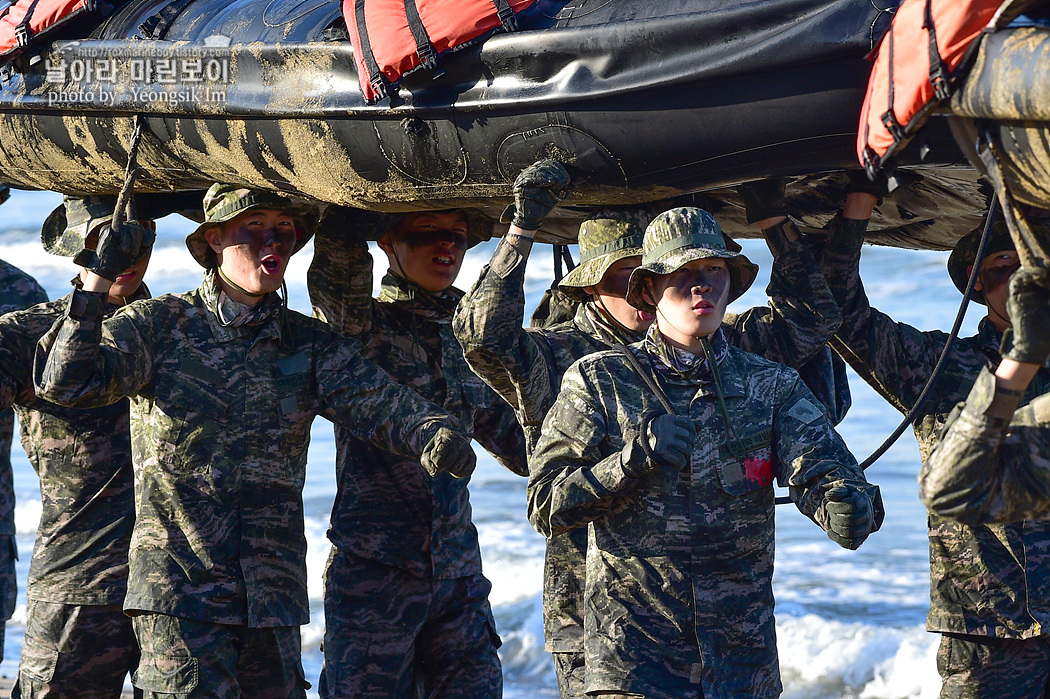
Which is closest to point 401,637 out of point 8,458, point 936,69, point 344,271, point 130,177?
point 344,271

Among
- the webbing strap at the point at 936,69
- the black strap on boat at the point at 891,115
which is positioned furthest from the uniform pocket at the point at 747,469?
the webbing strap at the point at 936,69

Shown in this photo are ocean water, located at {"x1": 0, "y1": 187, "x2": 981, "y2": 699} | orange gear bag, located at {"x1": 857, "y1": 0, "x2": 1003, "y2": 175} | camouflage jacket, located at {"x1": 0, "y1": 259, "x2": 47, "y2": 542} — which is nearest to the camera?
orange gear bag, located at {"x1": 857, "y1": 0, "x2": 1003, "y2": 175}

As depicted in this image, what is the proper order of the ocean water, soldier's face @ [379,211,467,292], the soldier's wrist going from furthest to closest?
the ocean water
soldier's face @ [379,211,467,292]
the soldier's wrist

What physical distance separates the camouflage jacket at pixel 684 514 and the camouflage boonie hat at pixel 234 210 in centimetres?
137

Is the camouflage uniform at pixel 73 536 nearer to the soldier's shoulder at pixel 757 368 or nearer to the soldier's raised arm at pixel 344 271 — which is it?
the soldier's raised arm at pixel 344 271

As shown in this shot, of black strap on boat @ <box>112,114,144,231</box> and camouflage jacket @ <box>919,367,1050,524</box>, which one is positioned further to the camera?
black strap on boat @ <box>112,114,144,231</box>

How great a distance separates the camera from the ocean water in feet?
27.4

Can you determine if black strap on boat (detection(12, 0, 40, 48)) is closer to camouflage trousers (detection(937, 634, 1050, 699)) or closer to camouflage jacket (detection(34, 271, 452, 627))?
camouflage jacket (detection(34, 271, 452, 627))

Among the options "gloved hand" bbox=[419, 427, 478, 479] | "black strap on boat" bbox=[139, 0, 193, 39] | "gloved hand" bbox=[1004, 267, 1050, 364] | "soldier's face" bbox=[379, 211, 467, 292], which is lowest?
"gloved hand" bbox=[1004, 267, 1050, 364]

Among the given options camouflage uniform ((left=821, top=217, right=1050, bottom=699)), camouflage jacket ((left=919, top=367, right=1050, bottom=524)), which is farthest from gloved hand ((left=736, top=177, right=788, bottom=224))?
camouflage jacket ((left=919, top=367, right=1050, bottom=524))

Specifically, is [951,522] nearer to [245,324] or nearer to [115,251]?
[245,324]

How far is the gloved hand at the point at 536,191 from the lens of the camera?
4.40 metres

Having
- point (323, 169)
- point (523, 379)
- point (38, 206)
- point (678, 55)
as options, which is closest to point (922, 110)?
point (678, 55)

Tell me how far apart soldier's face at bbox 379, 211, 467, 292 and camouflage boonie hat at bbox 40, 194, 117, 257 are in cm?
107
